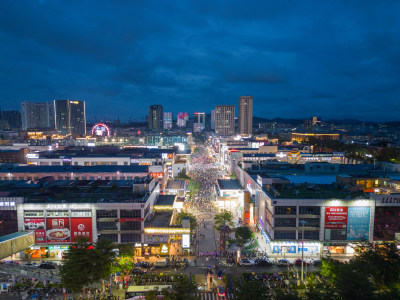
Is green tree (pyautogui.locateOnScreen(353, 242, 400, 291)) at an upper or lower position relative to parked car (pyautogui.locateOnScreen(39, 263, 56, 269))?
upper

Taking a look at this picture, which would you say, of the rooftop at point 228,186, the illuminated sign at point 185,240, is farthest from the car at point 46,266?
the rooftop at point 228,186

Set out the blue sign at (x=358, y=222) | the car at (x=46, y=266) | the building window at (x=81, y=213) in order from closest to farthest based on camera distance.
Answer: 1. the car at (x=46, y=266)
2. the blue sign at (x=358, y=222)
3. the building window at (x=81, y=213)

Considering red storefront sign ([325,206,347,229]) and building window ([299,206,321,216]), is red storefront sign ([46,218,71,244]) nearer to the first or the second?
building window ([299,206,321,216])

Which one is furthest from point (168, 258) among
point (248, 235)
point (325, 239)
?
point (325, 239)

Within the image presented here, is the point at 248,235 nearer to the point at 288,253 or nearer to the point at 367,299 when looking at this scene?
the point at 288,253

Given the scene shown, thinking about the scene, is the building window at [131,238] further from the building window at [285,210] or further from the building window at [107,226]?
the building window at [285,210]

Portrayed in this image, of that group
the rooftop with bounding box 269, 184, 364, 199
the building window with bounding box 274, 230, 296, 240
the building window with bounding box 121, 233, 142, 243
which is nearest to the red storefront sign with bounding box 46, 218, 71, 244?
the building window with bounding box 121, 233, 142, 243
